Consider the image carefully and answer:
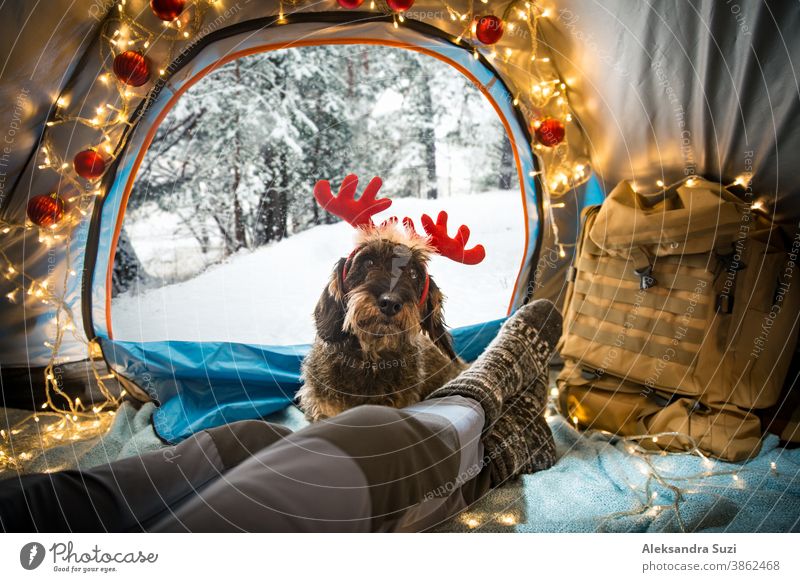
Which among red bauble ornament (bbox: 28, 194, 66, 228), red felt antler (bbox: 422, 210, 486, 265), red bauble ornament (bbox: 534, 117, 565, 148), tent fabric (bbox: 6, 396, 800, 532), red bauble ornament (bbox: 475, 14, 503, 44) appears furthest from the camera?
red bauble ornament (bbox: 534, 117, 565, 148)

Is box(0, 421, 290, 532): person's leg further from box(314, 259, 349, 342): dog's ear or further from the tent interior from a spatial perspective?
box(314, 259, 349, 342): dog's ear

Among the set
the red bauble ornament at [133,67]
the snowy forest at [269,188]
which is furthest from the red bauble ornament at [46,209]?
the red bauble ornament at [133,67]

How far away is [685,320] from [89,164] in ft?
4.73

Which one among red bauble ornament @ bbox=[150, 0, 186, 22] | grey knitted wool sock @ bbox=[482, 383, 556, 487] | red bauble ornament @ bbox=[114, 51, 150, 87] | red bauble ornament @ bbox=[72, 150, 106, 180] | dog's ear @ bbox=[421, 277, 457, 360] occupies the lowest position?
grey knitted wool sock @ bbox=[482, 383, 556, 487]

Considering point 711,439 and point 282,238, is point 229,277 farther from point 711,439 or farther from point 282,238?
point 711,439

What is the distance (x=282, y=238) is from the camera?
3.16ft

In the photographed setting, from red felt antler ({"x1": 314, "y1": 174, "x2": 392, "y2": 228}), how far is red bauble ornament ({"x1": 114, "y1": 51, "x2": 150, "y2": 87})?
0.46 m

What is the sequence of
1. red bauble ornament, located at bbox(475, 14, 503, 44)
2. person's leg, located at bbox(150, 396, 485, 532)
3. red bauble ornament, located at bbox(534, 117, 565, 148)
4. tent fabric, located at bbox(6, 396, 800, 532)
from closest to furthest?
1. person's leg, located at bbox(150, 396, 485, 532)
2. tent fabric, located at bbox(6, 396, 800, 532)
3. red bauble ornament, located at bbox(475, 14, 503, 44)
4. red bauble ornament, located at bbox(534, 117, 565, 148)

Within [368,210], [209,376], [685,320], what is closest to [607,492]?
[685,320]

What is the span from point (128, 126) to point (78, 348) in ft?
1.72

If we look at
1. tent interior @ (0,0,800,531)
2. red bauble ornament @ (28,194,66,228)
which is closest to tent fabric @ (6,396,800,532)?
tent interior @ (0,0,800,531)

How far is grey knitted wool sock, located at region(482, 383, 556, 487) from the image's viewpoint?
3.47 feet

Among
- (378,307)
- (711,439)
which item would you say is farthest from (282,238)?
(711,439)

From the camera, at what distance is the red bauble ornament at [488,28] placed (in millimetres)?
1275
